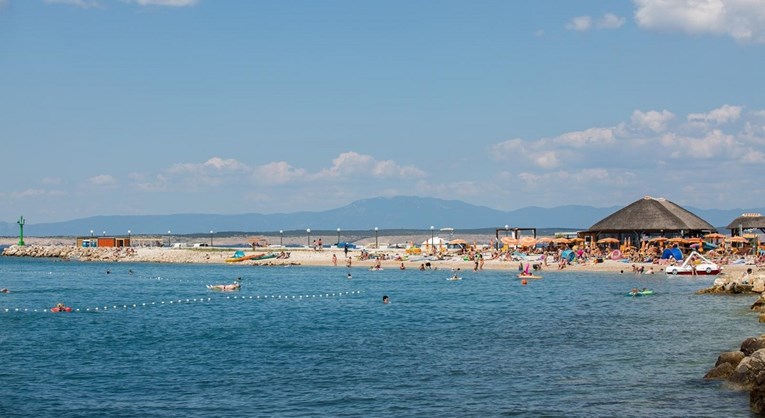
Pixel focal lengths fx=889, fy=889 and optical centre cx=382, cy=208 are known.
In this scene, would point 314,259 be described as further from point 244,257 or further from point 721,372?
point 721,372

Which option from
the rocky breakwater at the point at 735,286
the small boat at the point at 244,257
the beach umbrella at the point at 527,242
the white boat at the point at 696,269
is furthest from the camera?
the small boat at the point at 244,257

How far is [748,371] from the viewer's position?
71.2ft

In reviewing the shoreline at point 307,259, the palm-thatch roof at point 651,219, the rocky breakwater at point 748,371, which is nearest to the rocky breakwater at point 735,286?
the shoreline at point 307,259

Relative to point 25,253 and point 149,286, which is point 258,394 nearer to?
point 149,286

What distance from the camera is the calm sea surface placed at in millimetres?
21391

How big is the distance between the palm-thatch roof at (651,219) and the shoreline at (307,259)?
781cm

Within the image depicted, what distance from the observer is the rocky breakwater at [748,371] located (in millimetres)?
19656

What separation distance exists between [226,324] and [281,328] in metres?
3.19

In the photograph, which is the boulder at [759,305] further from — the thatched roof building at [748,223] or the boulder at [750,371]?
the thatched roof building at [748,223]

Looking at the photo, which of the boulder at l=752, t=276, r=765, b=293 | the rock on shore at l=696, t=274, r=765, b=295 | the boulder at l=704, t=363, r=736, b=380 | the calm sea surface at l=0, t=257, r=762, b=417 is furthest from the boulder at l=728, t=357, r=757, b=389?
the rock on shore at l=696, t=274, r=765, b=295

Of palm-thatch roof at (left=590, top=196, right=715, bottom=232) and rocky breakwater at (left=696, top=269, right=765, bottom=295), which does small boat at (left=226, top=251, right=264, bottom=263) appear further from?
rocky breakwater at (left=696, top=269, right=765, bottom=295)

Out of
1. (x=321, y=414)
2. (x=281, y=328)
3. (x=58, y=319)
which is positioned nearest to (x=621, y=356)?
(x=321, y=414)

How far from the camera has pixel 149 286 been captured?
2596 inches

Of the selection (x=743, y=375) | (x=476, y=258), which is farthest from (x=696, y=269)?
(x=743, y=375)
